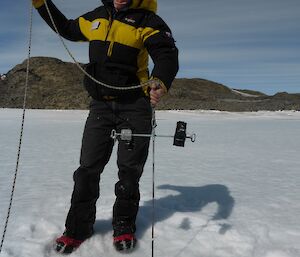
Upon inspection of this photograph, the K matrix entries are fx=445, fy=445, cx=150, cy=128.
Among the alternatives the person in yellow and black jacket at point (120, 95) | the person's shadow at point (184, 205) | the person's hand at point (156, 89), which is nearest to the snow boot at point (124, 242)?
the person in yellow and black jacket at point (120, 95)

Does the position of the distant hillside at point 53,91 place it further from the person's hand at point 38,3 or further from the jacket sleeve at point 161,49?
the jacket sleeve at point 161,49

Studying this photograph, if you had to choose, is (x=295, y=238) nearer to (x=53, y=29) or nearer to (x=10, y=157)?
(x=53, y=29)

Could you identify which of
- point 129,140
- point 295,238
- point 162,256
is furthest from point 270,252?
point 129,140

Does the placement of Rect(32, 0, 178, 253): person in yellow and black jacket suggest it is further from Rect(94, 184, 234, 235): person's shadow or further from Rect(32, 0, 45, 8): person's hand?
Rect(94, 184, 234, 235): person's shadow

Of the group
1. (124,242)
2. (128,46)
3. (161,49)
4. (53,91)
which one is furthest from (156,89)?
(53,91)

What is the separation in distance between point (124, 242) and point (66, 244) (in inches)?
19.0

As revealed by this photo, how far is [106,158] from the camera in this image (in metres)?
3.94

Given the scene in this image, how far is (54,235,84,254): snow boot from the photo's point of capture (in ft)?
12.1

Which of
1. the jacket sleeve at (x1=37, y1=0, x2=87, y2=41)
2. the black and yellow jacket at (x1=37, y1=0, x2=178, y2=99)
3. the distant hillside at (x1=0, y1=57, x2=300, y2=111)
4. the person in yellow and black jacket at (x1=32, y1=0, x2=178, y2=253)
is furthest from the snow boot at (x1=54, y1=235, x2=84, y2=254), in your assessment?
the distant hillside at (x1=0, y1=57, x2=300, y2=111)

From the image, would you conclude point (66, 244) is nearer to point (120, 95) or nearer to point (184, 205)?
point (120, 95)

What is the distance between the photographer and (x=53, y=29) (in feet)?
13.5

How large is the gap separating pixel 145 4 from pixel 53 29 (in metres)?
0.92

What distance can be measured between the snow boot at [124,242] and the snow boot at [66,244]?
0.33 metres

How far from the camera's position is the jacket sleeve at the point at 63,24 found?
4055 mm
